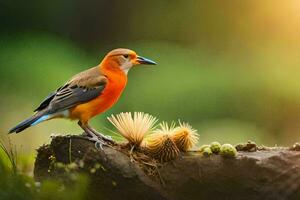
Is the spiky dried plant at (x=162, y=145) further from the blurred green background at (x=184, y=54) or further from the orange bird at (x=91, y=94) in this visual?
the blurred green background at (x=184, y=54)

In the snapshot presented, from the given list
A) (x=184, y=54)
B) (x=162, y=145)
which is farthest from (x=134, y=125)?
(x=184, y=54)

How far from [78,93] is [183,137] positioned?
236 mm

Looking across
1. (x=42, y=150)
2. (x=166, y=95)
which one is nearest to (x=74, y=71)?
(x=166, y=95)

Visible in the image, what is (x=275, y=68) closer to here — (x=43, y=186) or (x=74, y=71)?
(x=74, y=71)

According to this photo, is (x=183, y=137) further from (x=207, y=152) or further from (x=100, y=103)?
(x=100, y=103)

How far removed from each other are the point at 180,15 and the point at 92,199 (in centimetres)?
177

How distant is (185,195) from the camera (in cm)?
147

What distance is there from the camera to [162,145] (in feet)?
4.86

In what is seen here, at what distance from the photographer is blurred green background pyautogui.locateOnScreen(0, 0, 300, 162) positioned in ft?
9.42

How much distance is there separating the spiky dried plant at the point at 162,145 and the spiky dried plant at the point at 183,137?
1 centimetres

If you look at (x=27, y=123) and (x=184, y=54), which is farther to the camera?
(x=184, y=54)

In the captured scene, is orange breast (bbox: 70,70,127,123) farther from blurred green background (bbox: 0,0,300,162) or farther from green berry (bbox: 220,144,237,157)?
blurred green background (bbox: 0,0,300,162)

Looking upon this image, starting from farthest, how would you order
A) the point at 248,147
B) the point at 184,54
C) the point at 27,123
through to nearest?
the point at 184,54 → the point at 248,147 → the point at 27,123

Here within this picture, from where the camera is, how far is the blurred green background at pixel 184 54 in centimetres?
287
